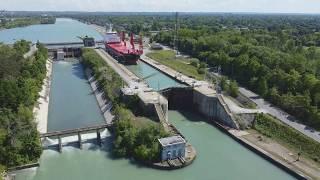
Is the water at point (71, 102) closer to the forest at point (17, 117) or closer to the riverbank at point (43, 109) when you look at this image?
the riverbank at point (43, 109)

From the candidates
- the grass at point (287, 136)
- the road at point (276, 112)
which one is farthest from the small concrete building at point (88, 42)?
the grass at point (287, 136)

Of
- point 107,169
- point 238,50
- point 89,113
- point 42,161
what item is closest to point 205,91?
point 89,113

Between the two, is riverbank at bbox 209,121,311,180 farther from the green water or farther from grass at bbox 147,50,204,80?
grass at bbox 147,50,204,80

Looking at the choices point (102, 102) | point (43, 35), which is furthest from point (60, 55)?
point (43, 35)

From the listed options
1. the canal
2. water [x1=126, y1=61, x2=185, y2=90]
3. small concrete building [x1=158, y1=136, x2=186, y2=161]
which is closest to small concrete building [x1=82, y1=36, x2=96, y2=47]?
water [x1=126, y1=61, x2=185, y2=90]

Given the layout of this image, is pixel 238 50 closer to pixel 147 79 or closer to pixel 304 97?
pixel 147 79
